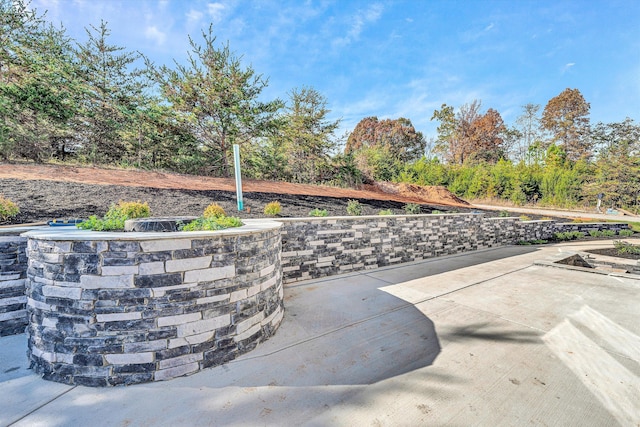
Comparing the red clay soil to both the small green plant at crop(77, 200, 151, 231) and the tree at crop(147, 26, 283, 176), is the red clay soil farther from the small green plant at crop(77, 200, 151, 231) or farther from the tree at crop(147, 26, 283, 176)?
the small green plant at crop(77, 200, 151, 231)

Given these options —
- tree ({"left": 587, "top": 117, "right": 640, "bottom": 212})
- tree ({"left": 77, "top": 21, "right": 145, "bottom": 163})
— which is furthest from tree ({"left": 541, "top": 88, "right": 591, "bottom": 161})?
tree ({"left": 77, "top": 21, "right": 145, "bottom": 163})

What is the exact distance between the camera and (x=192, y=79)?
9.06 meters

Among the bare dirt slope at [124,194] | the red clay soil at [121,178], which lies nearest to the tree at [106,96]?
the red clay soil at [121,178]

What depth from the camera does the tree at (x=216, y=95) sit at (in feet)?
29.9

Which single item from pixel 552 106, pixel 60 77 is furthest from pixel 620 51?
pixel 552 106

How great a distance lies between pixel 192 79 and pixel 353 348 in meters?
10.3

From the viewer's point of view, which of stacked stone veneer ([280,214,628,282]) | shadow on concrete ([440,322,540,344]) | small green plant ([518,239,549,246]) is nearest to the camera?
shadow on concrete ([440,322,540,344])

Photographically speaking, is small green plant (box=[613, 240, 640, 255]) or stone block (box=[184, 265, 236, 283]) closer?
stone block (box=[184, 265, 236, 283])

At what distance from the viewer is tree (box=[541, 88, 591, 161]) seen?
2278 centimetres

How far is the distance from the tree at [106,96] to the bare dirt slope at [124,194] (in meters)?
3.87

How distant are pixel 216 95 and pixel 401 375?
10.0 meters

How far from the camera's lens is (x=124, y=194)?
5359mm

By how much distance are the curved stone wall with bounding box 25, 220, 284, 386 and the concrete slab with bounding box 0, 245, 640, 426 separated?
122 mm

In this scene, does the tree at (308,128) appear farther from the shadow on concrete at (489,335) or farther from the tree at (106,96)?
the shadow on concrete at (489,335)
